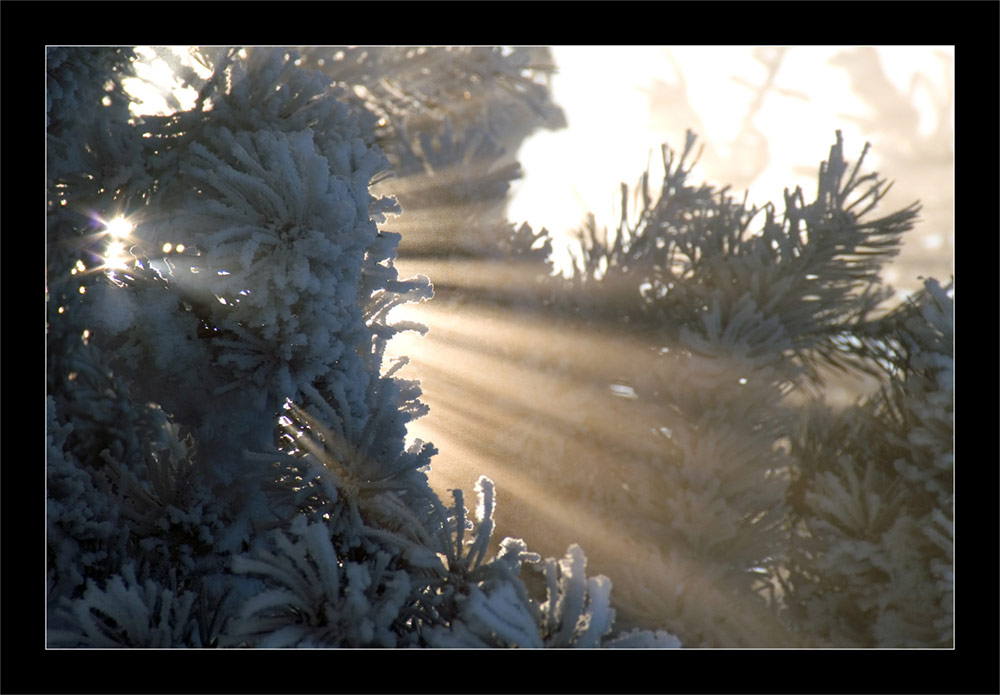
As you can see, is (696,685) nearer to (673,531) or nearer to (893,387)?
(673,531)

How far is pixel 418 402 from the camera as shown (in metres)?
0.76

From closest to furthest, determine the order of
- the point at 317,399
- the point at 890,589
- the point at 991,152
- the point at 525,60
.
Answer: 1. the point at 317,399
2. the point at 890,589
3. the point at 991,152
4. the point at 525,60

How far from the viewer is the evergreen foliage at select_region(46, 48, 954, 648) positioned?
61 centimetres

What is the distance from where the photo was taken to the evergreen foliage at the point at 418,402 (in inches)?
24.0

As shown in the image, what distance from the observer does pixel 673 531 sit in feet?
2.63

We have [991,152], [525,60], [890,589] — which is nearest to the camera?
[890,589]

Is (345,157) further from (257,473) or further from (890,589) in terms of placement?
(890,589)

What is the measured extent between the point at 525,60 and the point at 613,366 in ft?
2.67

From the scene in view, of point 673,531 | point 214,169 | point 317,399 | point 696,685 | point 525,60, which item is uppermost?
point 525,60

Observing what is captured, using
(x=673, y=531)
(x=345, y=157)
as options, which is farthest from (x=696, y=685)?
(x=345, y=157)

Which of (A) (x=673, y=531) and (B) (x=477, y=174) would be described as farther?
(B) (x=477, y=174)

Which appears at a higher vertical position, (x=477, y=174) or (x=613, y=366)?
(x=477, y=174)

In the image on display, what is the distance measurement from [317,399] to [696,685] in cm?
47
